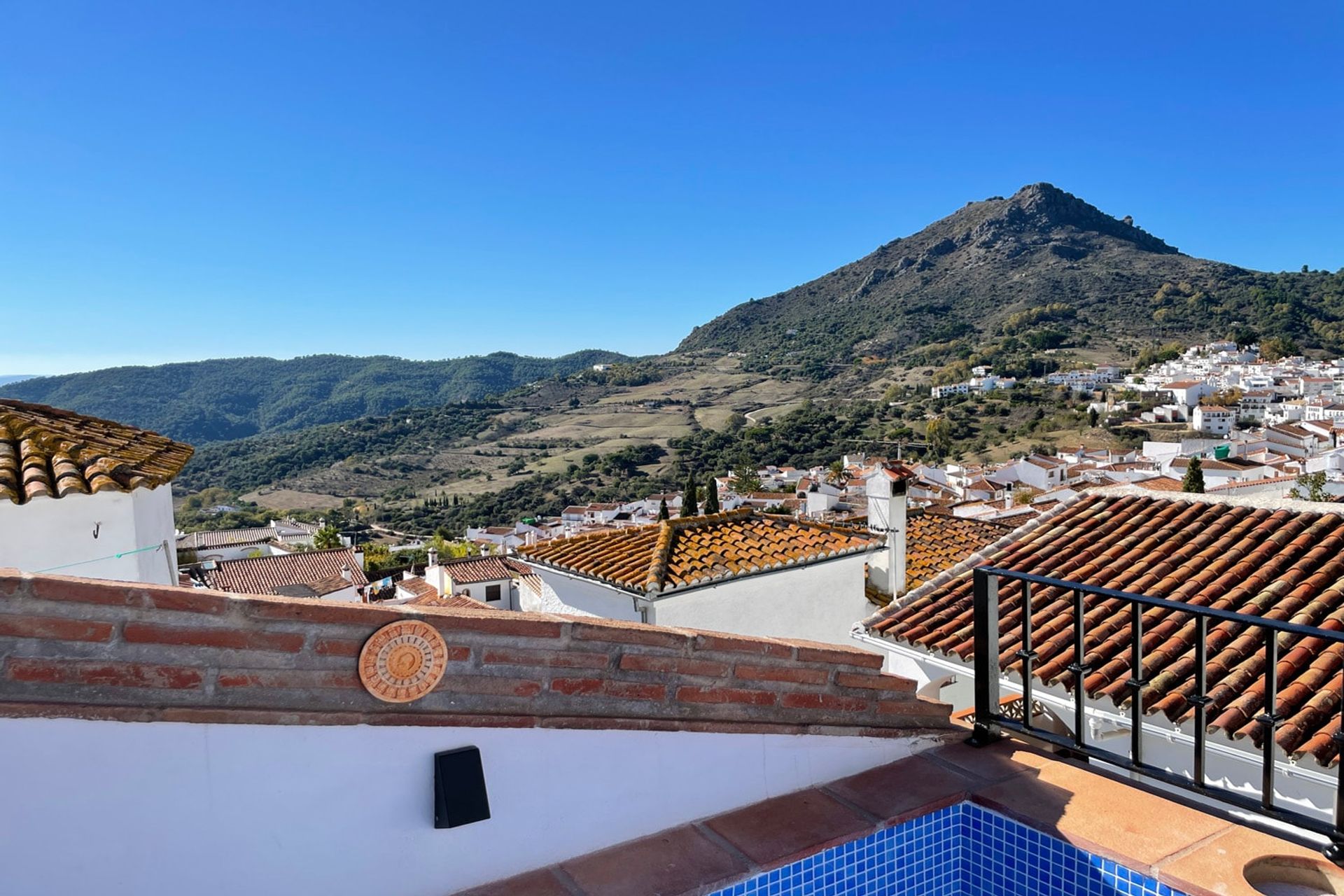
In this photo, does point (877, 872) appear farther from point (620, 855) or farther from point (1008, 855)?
point (620, 855)

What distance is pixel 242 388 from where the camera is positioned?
14112 cm

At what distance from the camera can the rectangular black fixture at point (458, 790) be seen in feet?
5.77

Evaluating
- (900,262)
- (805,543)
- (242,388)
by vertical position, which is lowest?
(805,543)

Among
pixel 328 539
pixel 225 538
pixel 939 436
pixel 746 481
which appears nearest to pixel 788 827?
Result: pixel 328 539

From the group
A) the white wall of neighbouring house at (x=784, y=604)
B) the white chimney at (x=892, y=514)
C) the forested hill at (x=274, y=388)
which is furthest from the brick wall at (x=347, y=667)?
the forested hill at (x=274, y=388)

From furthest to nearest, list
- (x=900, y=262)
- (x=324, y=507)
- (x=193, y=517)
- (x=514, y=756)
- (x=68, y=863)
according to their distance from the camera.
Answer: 1. (x=900, y=262)
2. (x=324, y=507)
3. (x=193, y=517)
4. (x=514, y=756)
5. (x=68, y=863)

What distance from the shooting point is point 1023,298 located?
10894 centimetres

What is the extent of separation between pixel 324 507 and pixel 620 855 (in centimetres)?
8055

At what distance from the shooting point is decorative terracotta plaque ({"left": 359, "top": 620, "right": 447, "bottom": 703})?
173 cm

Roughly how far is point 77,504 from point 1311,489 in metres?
34.7

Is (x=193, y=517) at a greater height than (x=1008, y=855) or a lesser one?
lesser

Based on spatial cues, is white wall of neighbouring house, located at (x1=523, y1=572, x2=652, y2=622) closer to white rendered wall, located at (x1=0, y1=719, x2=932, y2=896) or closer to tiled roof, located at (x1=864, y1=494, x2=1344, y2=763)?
tiled roof, located at (x1=864, y1=494, x2=1344, y2=763)

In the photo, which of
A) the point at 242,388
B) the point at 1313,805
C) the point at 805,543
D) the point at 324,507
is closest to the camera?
the point at 1313,805

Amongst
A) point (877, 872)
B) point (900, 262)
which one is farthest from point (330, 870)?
point (900, 262)
